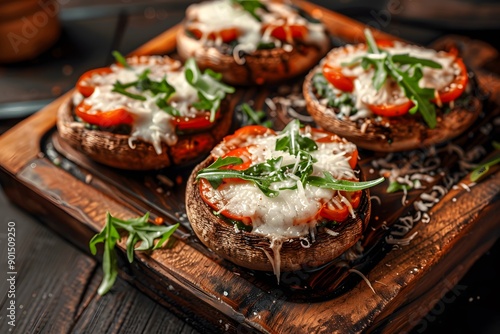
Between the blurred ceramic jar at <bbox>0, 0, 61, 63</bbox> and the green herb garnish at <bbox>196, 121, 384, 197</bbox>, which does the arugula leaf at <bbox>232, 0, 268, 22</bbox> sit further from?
the blurred ceramic jar at <bbox>0, 0, 61, 63</bbox>

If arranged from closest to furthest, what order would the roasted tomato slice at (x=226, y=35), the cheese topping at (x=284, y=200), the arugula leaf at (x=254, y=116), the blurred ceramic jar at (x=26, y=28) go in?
the cheese topping at (x=284, y=200) → the arugula leaf at (x=254, y=116) → the roasted tomato slice at (x=226, y=35) → the blurred ceramic jar at (x=26, y=28)

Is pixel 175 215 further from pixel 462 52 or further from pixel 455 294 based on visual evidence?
pixel 462 52

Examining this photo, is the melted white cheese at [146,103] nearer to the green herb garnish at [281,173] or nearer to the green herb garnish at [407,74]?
the green herb garnish at [281,173]

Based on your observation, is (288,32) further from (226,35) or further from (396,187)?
(396,187)

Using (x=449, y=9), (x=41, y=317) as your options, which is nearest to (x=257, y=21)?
(x=449, y=9)

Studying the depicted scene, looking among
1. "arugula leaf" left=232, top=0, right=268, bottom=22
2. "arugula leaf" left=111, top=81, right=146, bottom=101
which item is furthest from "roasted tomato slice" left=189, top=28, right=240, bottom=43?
"arugula leaf" left=111, top=81, right=146, bottom=101

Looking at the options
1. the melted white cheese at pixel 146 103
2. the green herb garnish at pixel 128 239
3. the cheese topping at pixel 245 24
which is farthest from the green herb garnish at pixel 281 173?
the cheese topping at pixel 245 24
